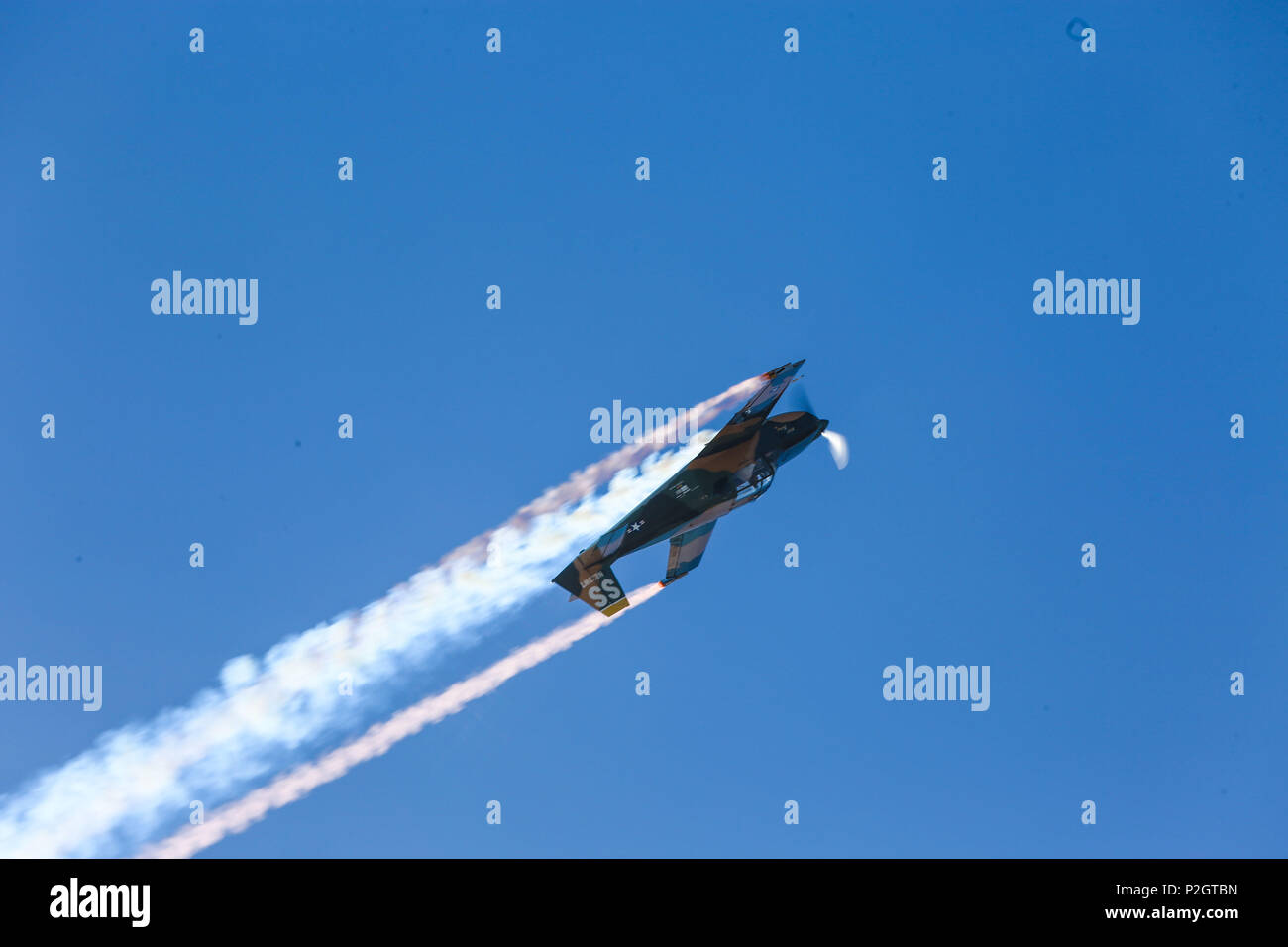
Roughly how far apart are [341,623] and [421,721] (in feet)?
17.2

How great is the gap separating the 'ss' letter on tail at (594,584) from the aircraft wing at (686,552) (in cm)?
247

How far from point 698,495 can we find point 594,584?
5535 mm

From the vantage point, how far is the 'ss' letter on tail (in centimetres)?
3797

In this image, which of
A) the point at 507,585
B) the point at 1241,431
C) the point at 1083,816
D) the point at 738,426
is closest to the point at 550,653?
the point at 507,585

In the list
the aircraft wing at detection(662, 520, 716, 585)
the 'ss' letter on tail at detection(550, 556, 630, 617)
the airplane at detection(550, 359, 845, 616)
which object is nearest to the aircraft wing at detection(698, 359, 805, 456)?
the airplane at detection(550, 359, 845, 616)

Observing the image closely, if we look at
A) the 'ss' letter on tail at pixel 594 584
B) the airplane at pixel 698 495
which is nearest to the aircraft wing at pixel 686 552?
the airplane at pixel 698 495

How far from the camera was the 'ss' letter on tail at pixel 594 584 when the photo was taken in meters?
38.0

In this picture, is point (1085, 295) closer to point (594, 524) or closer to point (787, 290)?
point (787, 290)

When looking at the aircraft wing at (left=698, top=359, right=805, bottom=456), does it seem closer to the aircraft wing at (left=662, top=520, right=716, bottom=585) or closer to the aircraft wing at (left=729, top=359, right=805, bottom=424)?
the aircraft wing at (left=729, top=359, right=805, bottom=424)

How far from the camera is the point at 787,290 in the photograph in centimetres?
4156

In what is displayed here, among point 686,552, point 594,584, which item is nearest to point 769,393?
point 686,552

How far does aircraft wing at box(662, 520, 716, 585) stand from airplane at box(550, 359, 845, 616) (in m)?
0.49

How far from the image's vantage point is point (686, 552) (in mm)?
39906

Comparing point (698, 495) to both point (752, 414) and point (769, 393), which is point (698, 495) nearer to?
point (752, 414)
